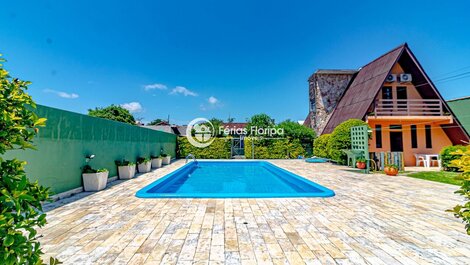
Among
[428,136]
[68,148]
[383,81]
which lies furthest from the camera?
[428,136]

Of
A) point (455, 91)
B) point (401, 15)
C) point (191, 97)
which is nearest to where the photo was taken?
point (401, 15)

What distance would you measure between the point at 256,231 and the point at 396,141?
45.0 ft

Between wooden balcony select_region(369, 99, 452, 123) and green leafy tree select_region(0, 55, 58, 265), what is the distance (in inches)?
536

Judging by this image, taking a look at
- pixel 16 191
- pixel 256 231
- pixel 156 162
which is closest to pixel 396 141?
pixel 156 162

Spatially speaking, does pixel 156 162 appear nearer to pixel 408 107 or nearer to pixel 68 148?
pixel 68 148

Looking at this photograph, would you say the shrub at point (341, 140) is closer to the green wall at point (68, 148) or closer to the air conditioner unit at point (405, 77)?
the air conditioner unit at point (405, 77)

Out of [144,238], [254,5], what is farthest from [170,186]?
[254,5]

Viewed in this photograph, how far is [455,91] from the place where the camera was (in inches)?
677

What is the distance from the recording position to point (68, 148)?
5.56 meters

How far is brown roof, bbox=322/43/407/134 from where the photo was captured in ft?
39.9

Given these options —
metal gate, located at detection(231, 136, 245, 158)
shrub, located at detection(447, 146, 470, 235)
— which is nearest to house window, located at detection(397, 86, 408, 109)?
metal gate, located at detection(231, 136, 245, 158)

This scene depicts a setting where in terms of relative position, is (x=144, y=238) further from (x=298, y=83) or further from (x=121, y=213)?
(x=298, y=83)

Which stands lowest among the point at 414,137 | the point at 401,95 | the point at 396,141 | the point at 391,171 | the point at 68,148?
the point at 391,171

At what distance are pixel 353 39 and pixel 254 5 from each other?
6.58m
